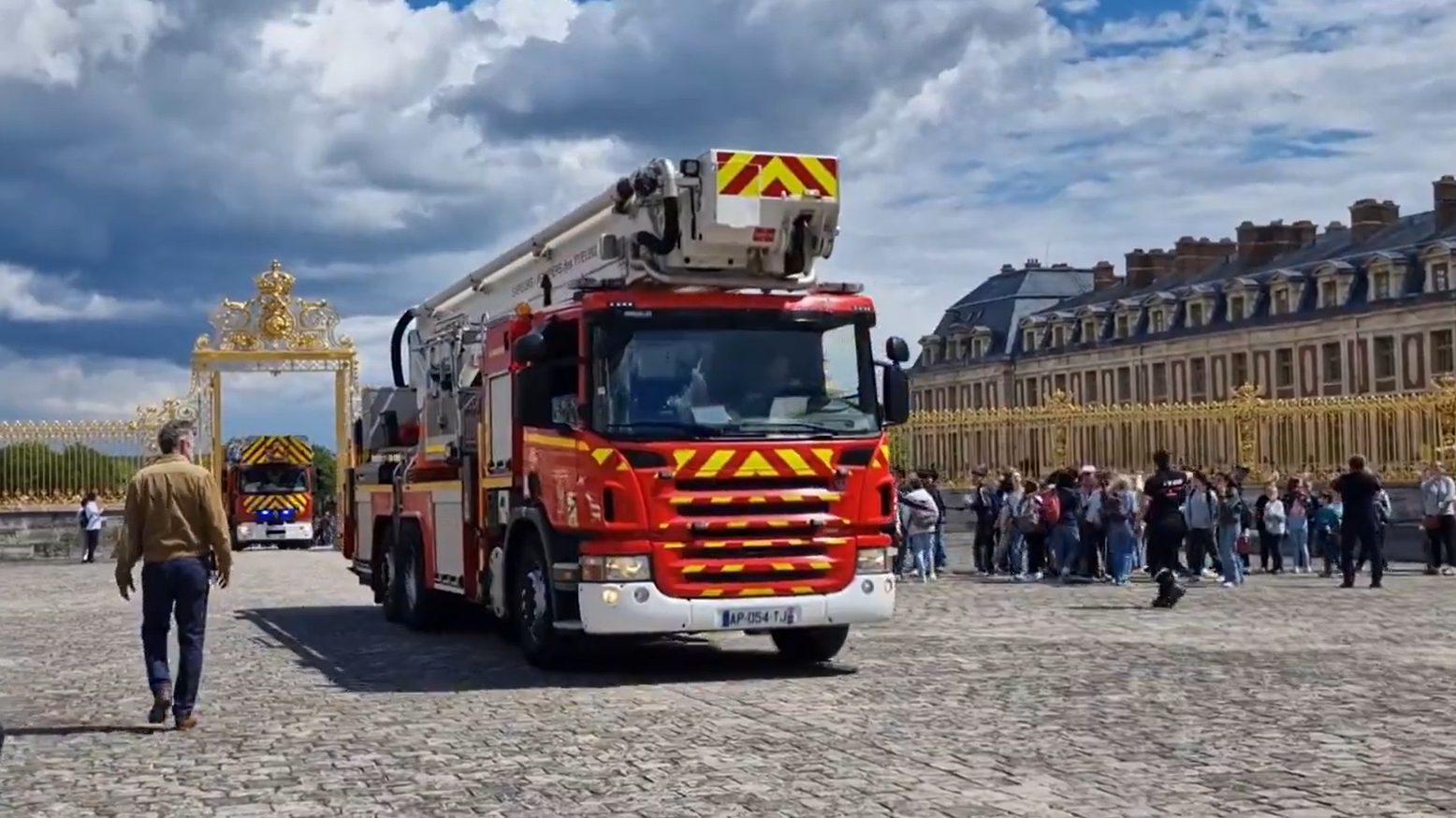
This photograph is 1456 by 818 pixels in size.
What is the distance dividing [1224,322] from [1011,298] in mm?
20146

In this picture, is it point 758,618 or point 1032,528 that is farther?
point 1032,528

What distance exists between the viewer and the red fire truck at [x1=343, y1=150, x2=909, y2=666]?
13.8 m

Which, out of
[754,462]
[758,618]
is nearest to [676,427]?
[754,462]

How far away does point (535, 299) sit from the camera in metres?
16.7

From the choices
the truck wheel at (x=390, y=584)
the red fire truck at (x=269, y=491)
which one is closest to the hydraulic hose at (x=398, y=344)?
the truck wheel at (x=390, y=584)

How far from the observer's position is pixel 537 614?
1478 cm

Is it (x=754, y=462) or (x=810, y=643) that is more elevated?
(x=754, y=462)

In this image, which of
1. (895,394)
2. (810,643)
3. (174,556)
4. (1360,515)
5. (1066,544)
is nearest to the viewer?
(174,556)

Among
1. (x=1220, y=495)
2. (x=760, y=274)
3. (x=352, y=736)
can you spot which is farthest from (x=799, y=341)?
(x=1220, y=495)

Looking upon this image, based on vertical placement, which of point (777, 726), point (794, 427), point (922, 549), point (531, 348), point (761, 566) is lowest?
point (777, 726)

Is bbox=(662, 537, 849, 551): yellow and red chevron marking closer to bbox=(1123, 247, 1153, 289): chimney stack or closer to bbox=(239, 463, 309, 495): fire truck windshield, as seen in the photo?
bbox=(239, 463, 309, 495): fire truck windshield

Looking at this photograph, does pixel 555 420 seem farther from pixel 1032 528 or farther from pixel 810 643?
pixel 1032 528

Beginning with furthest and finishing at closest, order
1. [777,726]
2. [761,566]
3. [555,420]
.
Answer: [555,420] → [761,566] → [777,726]

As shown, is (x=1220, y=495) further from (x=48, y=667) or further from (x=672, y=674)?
(x=48, y=667)
